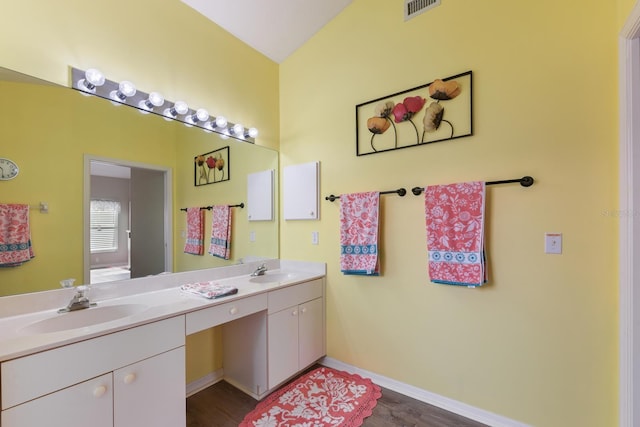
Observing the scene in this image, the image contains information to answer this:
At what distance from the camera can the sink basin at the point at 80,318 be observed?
124 cm

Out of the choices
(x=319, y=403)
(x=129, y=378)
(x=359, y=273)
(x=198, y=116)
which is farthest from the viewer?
(x=359, y=273)

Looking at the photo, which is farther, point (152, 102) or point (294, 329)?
point (294, 329)

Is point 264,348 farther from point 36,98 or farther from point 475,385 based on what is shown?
point 36,98

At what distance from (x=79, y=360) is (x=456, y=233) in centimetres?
190

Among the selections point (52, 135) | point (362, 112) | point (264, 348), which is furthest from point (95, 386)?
point (362, 112)

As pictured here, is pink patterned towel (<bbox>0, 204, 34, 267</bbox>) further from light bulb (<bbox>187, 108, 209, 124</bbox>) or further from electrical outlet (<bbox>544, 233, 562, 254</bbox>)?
electrical outlet (<bbox>544, 233, 562, 254</bbox>)

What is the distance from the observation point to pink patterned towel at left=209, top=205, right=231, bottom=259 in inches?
85.2

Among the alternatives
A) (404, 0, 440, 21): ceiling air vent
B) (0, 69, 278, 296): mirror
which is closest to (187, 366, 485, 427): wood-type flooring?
(0, 69, 278, 296): mirror

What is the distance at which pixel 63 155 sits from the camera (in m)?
1.47

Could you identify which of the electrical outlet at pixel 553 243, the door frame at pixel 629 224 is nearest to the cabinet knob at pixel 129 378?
the electrical outlet at pixel 553 243

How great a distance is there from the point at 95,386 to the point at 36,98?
138cm

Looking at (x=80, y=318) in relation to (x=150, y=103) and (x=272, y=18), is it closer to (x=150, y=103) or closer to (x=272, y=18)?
(x=150, y=103)

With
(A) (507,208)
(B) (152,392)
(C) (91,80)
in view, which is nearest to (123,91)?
(C) (91,80)

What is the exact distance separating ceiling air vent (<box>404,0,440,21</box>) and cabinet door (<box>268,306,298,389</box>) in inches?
87.7
